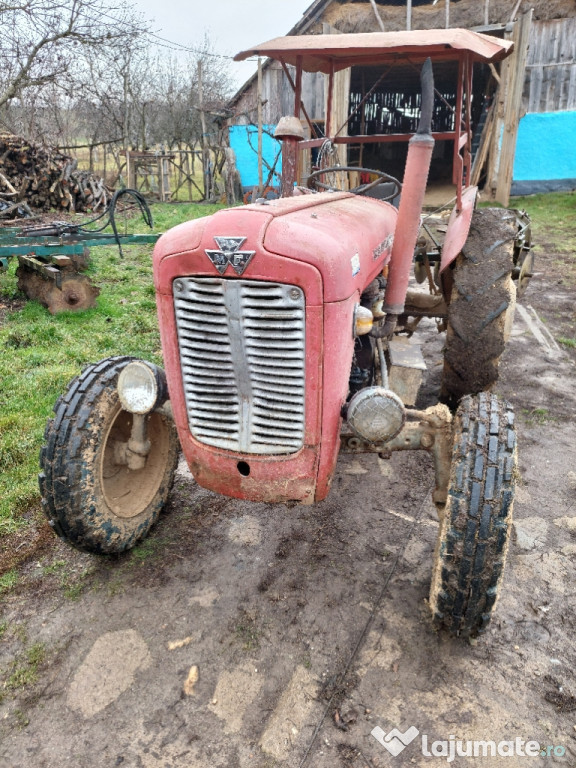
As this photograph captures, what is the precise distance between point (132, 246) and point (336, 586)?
8630 mm

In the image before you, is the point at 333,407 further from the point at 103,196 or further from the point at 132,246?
the point at 103,196

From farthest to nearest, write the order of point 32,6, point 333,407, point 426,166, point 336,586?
point 32,6 → point 336,586 → point 426,166 → point 333,407

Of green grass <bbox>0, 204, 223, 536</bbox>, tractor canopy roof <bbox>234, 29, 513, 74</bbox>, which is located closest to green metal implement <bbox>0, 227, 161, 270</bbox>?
green grass <bbox>0, 204, 223, 536</bbox>

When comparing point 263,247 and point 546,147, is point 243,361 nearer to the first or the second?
point 263,247

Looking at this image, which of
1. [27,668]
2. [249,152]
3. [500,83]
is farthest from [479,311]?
[249,152]

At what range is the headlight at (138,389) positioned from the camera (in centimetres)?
241

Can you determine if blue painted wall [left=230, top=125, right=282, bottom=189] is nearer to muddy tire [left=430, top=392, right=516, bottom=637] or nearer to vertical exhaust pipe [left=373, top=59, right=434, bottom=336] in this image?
vertical exhaust pipe [left=373, top=59, right=434, bottom=336]

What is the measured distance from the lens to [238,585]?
267 centimetres

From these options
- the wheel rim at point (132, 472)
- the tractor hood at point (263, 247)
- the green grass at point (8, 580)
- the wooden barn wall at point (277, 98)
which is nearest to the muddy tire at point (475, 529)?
the tractor hood at point (263, 247)

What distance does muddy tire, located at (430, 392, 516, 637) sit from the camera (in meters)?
2.09

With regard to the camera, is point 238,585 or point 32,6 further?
point 32,6

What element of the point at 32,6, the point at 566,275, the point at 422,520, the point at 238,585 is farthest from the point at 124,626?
the point at 32,6

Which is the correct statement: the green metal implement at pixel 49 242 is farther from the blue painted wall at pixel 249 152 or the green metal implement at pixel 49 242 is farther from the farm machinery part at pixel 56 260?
the blue painted wall at pixel 249 152

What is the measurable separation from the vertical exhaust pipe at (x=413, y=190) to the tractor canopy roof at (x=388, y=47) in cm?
82
